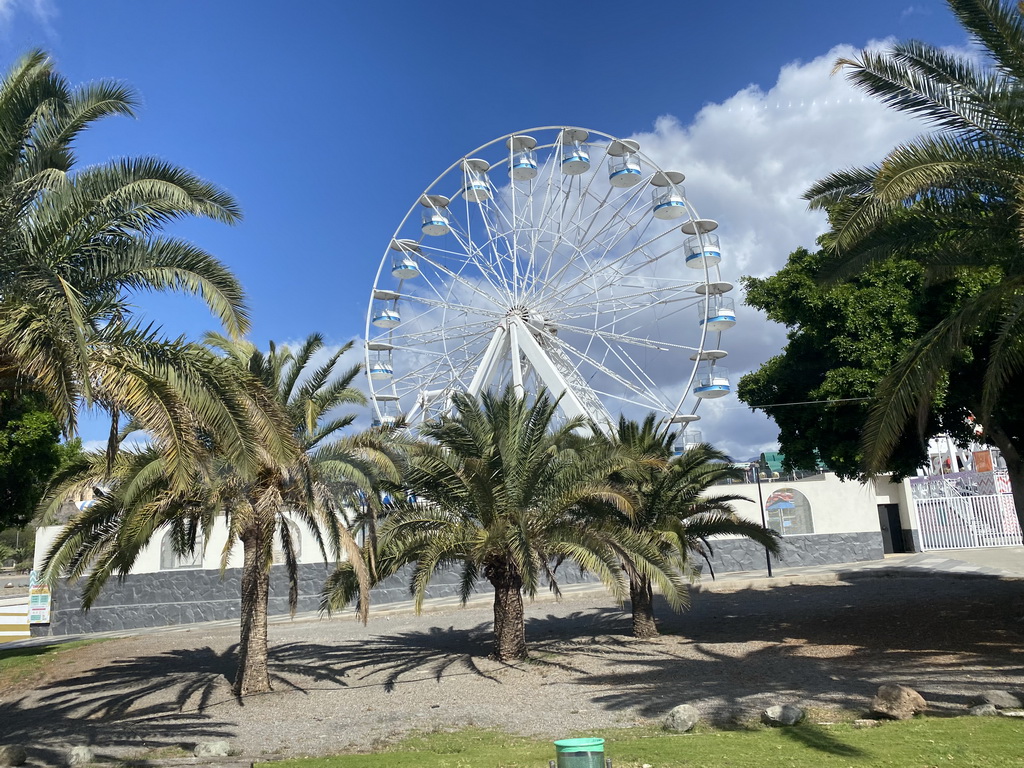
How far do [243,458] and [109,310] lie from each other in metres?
2.21

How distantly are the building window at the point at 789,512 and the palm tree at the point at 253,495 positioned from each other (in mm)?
17933

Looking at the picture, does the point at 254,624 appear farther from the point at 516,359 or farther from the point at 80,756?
the point at 516,359

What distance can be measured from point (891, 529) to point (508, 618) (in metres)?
20.4

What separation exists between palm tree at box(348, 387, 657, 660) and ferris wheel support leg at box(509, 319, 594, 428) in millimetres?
8691

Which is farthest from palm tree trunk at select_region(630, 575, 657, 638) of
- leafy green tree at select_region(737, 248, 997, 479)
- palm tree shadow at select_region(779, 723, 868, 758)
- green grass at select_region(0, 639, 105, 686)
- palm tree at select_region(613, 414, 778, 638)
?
green grass at select_region(0, 639, 105, 686)

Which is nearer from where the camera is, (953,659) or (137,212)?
(137,212)

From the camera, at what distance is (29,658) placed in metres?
19.0

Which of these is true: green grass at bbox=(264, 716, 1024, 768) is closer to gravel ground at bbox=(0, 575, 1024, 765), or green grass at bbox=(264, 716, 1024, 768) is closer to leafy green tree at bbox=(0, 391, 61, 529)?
gravel ground at bbox=(0, 575, 1024, 765)

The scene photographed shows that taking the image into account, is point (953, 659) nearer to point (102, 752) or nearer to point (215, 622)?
point (102, 752)

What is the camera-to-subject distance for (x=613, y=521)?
13859 mm

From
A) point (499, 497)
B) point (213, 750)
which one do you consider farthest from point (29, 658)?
point (499, 497)

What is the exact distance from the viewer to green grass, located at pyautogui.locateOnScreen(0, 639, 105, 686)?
16927 mm

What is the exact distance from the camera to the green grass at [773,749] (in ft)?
21.6

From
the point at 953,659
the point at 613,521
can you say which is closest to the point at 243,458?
the point at 613,521
